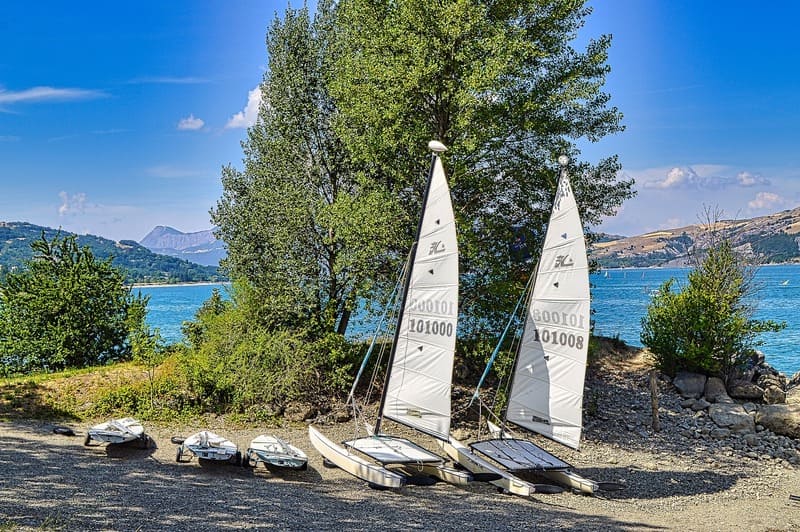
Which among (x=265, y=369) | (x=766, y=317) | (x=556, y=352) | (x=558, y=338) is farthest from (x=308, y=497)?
(x=766, y=317)

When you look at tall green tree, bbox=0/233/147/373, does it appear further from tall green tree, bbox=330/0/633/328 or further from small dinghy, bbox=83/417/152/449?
tall green tree, bbox=330/0/633/328

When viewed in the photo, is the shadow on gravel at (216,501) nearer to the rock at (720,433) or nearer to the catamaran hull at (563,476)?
the catamaran hull at (563,476)

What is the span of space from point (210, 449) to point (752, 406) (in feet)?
61.6

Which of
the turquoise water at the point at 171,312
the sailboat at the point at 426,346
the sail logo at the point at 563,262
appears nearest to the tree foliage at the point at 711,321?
the sail logo at the point at 563,262

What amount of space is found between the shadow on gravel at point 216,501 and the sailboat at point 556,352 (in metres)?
1.27

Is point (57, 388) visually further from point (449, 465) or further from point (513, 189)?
point (513, 189)

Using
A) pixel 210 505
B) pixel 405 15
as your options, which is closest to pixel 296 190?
pixel 405 15

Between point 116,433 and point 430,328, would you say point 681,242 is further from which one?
point 116,433

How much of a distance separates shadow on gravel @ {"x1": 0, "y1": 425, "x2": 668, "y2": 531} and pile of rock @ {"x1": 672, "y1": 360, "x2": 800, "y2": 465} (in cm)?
1063

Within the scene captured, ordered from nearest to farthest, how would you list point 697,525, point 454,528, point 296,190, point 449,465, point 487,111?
point 454,528 < point 697,525 < point 449,465 < point 487,111 < point 296,190

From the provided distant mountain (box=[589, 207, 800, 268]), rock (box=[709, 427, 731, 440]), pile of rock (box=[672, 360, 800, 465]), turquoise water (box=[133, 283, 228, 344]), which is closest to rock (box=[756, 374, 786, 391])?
pile of rock (box=[672, 360, 800, 465])

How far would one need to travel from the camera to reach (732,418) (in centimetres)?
2134

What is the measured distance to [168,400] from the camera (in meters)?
19.7

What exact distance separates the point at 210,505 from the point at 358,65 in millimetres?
13649
